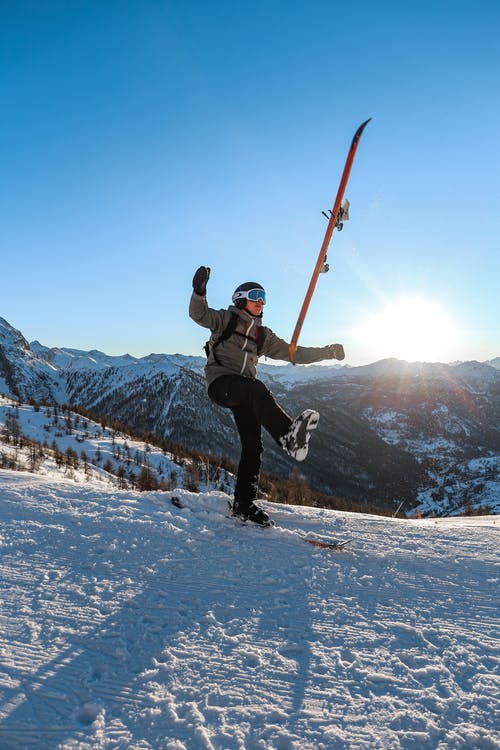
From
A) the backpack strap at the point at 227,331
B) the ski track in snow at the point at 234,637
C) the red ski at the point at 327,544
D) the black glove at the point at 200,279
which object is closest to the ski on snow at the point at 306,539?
the red ski at the point at 327,544

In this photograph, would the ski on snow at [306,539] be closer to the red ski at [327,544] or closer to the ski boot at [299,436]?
the red ski at [327,544]

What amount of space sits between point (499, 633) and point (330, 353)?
442cm

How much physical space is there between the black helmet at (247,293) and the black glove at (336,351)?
1.49m

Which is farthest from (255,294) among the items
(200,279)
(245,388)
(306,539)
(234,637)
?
(234,637)

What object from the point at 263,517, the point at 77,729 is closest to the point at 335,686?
the point at 77,729

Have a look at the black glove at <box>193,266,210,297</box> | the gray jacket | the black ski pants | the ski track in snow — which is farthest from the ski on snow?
the black glove at <box>193,266,210,297</box>

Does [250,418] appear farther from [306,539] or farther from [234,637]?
[234,637]

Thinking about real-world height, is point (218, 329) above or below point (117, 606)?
above

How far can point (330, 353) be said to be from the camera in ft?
22.2

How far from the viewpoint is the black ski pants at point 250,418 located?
5.46m

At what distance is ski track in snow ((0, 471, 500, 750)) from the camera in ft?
6.47

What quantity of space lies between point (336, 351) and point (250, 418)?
2.05m

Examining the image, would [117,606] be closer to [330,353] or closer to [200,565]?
[200,565]

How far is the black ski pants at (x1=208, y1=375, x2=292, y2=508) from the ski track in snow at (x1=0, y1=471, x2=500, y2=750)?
0.80 m
